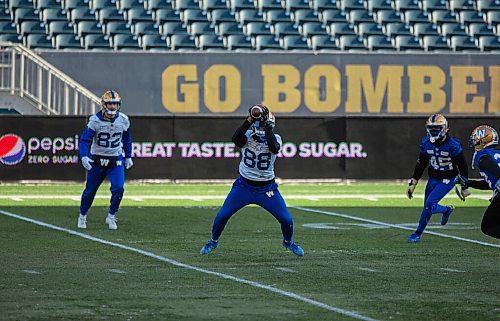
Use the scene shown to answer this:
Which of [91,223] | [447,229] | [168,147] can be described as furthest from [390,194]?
[91,223]

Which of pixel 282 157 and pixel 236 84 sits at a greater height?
pixel 236 84

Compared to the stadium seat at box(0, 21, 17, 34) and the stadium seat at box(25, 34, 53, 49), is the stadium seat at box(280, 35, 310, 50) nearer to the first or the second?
the stadium seat at box(25, 34, 53, 49)

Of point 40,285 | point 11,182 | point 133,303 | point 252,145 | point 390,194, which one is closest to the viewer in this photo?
point 133,303

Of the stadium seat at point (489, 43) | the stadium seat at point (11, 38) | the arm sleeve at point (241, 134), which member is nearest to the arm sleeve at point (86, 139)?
the arm sleeve at point (241, 134)

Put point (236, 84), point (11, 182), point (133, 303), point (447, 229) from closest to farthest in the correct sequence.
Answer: point (133, 303), point (447, 229), point (11, 182), point (236, 84)

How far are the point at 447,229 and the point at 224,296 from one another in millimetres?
7244

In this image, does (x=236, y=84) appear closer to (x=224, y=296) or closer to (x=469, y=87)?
(x=469, y=87)

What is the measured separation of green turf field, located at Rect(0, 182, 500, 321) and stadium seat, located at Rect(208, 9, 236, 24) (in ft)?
37.6

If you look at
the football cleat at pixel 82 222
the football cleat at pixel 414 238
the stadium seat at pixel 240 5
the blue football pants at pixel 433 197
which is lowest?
the football cleat at pixel 414 238

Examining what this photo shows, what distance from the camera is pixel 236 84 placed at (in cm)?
2852

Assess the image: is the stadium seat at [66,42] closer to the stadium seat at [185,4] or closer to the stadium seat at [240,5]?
the stadium seat at [185,4]

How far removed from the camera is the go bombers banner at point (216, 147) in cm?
2505

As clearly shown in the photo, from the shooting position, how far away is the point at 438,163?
46.3 feet

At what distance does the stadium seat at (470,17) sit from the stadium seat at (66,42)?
1064cm
